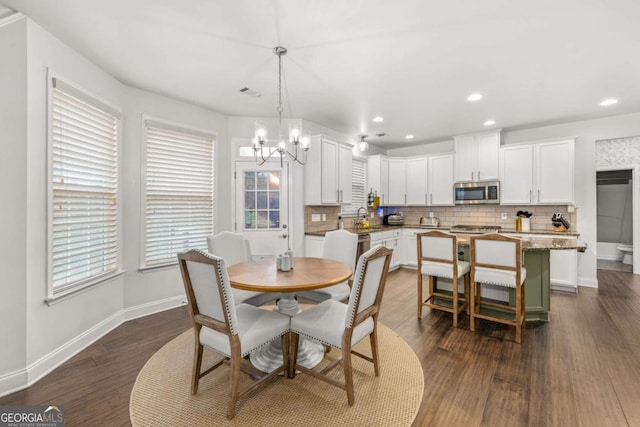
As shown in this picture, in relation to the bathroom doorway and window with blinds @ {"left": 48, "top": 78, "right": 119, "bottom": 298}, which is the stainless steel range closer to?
the bathroom doorway

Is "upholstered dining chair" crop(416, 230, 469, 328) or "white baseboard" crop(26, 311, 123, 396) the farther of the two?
"upholstered dining chair" crop(416, 230, 469, 328)

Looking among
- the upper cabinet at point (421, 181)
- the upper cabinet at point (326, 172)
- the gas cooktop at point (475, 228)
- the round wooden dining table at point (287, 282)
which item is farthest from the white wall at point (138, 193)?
the gas cooktop at point (475, 228)

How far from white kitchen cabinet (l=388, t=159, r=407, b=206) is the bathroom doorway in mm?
4116

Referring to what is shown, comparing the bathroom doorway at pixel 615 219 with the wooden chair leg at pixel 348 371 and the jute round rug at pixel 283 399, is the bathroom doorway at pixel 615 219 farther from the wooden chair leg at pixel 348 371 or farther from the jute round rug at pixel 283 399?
the wooden chair leg at pixel 348 371

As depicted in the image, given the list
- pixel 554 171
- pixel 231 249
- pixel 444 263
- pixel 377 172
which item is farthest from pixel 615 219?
pixel 231 249

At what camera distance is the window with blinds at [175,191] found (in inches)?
140

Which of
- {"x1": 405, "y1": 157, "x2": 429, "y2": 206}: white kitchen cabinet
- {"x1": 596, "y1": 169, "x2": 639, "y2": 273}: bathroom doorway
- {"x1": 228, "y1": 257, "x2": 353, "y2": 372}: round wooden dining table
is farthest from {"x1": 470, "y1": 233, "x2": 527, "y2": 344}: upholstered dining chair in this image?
{"x1": 596, "y1": 169, "x2": 639, "y2": 273}: bathroom doorway

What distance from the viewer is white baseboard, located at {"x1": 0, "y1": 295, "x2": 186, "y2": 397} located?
6.83 feet

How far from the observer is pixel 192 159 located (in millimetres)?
3943

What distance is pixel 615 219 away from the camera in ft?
21.8

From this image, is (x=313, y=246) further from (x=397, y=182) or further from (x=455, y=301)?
(x=397, y=182)

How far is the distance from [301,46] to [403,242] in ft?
14.7

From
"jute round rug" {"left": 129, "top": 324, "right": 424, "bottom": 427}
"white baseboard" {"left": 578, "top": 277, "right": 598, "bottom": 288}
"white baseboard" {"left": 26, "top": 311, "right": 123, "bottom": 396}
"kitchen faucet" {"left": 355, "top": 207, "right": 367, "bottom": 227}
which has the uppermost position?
"kitchen faucet" {"left": 355, "top": 207, "right": 367, "bottom": 227}

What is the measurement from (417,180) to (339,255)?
355cm
